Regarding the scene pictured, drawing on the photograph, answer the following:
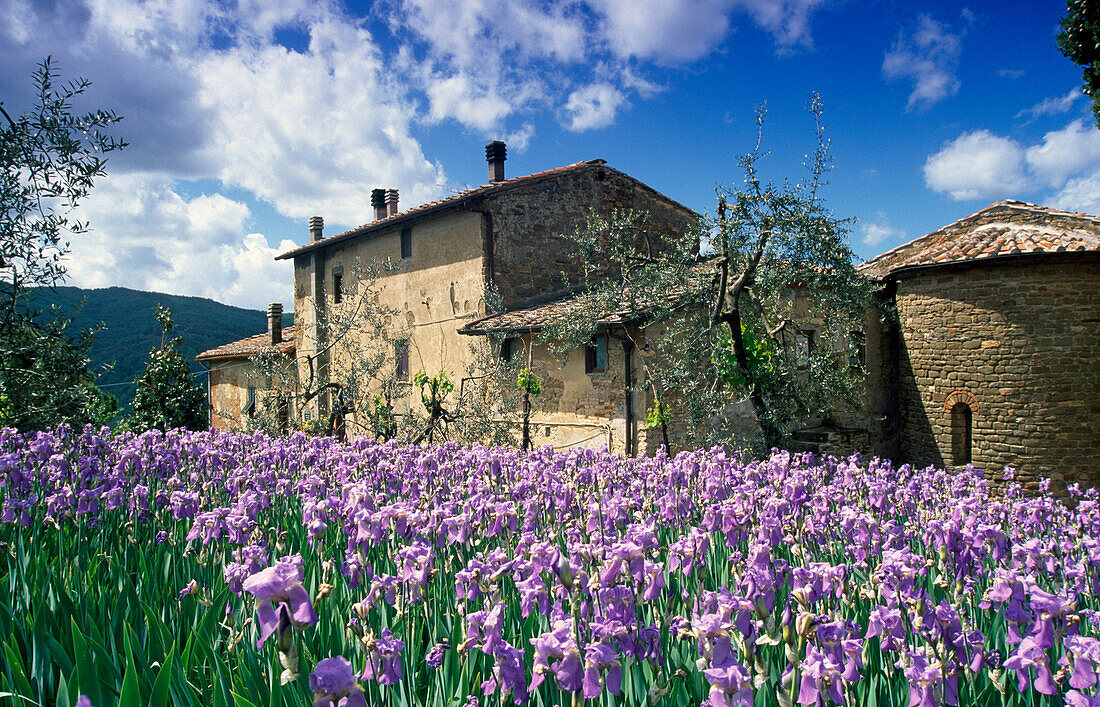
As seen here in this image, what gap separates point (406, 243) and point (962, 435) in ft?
48.2

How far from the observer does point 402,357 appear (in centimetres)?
Answer: 2062

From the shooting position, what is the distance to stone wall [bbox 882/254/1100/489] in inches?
478

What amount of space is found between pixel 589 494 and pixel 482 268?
12840 millimetres

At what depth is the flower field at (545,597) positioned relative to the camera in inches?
79.7

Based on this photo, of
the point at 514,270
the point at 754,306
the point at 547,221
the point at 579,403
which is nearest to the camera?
the point at 754,306

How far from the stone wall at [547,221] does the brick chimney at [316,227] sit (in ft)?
35.6

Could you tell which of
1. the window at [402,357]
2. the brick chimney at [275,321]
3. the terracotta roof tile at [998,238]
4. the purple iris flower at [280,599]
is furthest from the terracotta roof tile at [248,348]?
the purple iris flower at [280,599]

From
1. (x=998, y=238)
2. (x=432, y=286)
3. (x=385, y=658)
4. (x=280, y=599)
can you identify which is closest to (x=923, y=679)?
(x=385, y=658)

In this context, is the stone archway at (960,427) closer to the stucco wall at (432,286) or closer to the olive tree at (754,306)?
the olive tree at (754,306)

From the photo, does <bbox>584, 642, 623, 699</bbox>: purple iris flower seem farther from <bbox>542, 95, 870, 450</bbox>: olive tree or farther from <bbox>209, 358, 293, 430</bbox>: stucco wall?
<bbox>209, 358, 293, 430</bbox>: stucco wall

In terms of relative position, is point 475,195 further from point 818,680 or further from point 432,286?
point 818,680

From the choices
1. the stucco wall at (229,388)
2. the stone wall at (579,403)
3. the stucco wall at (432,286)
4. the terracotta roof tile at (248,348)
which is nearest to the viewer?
the stone wall at (579,403)

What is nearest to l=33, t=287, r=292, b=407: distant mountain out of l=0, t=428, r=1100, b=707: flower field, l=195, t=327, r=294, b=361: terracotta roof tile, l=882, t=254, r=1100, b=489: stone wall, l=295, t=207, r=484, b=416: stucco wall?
l=195, t=327, r=294, b=361: terracotta roof tile

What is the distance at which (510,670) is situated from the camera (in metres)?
1.95
